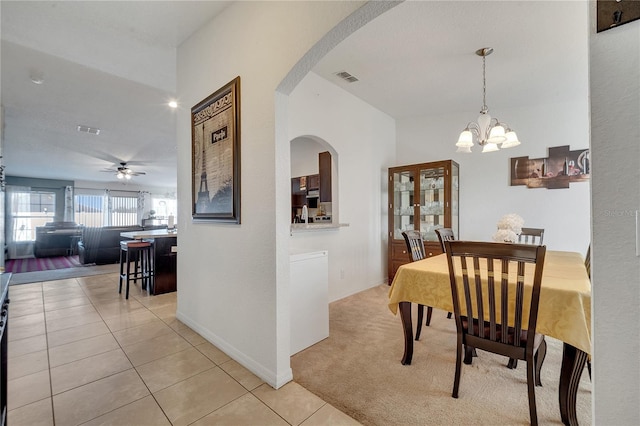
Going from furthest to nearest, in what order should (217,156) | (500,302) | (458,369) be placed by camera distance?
(217,156)
(458,369)
(500,302)

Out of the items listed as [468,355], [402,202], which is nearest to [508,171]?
[402,202]

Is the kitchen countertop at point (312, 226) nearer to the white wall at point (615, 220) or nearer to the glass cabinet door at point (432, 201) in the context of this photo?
the glass cabinet door at point (432, 201)

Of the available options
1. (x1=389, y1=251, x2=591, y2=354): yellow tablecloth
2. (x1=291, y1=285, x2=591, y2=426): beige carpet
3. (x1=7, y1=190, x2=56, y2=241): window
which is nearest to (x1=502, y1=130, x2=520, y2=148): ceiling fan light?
(x1=389, y1=251, x2=591, y2=354): yellow tablecloth

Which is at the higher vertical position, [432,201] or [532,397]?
[432,201]

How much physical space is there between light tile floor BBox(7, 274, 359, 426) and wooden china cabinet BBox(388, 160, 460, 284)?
121 inches

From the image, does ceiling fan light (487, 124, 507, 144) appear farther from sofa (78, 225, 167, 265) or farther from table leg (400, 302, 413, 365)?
sofa (78, 225, 167, 265)

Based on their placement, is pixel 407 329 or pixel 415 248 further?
pixel 415 248

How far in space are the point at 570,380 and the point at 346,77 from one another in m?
3.45

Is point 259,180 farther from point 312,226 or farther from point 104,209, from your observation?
point 104,209

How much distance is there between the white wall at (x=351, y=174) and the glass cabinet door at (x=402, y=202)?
231 mm

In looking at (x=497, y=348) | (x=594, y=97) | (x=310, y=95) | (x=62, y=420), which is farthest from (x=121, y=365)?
(x=310, y=95)

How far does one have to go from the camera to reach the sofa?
6.09 m

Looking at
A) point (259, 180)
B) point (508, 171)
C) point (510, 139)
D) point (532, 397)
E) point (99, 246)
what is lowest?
point (532, 397)

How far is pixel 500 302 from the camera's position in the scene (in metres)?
1.50
